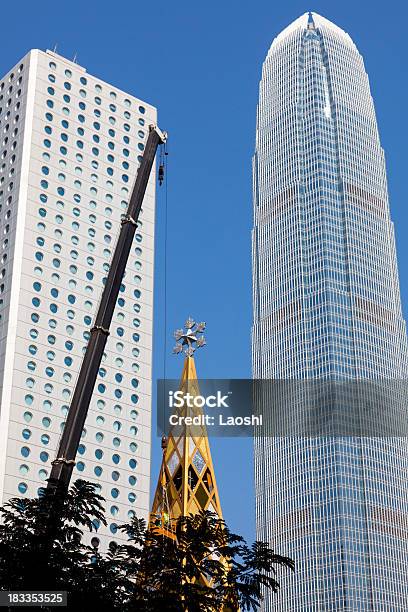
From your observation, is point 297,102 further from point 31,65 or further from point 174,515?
point 174,515

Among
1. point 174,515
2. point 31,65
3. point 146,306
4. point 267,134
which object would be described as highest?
point 267,134

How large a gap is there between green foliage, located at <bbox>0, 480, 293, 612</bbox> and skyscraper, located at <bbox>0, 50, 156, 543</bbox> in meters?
48.6

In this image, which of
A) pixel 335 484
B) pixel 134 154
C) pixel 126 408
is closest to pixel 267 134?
pixel 335 484

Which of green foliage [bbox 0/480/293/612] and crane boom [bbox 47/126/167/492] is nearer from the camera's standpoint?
green foliage [bbox 0/480/293/612]

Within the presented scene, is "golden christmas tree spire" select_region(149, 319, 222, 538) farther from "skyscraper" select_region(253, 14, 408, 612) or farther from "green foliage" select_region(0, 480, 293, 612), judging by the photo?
"skyscraper" select_region(253, 14, 408, 612)

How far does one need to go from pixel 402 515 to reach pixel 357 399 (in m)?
15.9

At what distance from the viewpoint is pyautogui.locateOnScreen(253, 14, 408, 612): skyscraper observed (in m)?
136

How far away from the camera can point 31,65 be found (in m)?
96.2

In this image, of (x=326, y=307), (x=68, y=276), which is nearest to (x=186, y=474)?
(x=68, y=276)

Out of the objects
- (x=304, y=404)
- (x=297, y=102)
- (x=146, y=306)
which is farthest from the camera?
(x=297, y=102)

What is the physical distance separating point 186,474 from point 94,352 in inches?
245

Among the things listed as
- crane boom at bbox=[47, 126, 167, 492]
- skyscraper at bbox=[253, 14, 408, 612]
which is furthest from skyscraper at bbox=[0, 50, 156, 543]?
skyscraper at bbox=[253, 14, 408, 612]

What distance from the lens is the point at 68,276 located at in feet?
294

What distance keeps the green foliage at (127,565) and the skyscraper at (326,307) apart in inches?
4156
